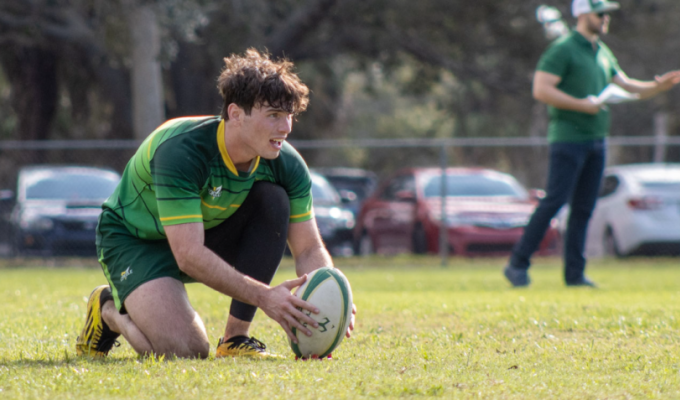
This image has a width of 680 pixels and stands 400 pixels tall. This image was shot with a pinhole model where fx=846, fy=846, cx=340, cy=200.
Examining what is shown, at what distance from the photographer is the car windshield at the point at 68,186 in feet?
40.6

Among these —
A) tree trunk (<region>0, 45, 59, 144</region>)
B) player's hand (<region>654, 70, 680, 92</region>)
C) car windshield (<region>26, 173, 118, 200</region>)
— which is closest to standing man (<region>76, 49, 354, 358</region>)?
player's hand (<region>654, 70, 680, 92</region>)

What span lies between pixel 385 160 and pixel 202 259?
28.0 metres

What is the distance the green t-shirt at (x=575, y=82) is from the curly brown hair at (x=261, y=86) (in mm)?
4177

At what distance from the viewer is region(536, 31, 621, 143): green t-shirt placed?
7.51 metres

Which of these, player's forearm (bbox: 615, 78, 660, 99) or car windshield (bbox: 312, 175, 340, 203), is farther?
car windshield (bbox: 312, 175, 340, 203)

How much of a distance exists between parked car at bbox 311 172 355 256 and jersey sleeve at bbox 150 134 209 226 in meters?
9.21

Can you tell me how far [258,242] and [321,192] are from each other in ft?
31.3

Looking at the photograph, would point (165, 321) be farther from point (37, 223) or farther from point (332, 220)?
point (332, 220)

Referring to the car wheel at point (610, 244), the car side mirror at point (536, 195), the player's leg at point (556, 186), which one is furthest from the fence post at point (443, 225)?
the player's leg at point (556, 186)

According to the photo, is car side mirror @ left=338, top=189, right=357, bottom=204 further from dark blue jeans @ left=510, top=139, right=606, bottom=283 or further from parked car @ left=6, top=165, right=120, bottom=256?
dark blue jeans @ left=510, top=139, right=606, bottom=283

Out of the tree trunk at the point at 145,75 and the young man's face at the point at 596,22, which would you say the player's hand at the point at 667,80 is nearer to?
the young man's face at the point at 596,22

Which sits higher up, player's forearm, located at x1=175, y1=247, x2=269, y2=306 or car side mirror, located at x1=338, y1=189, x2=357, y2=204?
player's forearm, located at x1=175, y1=247, x2=269, y2=306

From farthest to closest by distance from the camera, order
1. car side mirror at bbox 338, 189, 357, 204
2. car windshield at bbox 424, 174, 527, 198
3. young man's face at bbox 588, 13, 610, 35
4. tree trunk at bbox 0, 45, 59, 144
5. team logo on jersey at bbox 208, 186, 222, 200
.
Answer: tree trunk at bbox 0, 45, 59, 144
car side mirror at bbox 338, 189, 357, 204
car windshield at bbox 424, 174, 527, 198
young man's face at bbox 588, 13, 610, 35
team logo on jersey at bbox 208, 186, 222, 200

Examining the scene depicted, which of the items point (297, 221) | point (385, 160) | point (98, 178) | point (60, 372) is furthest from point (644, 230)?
point (385, 160)
